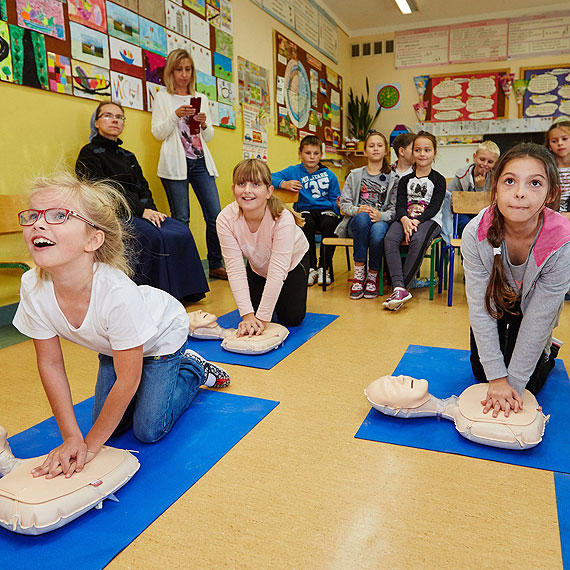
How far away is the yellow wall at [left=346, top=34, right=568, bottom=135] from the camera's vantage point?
567cm

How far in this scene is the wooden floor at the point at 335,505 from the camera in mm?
877

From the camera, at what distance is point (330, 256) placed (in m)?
3.52

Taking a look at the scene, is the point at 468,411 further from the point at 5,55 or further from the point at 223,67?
the point at 223,67

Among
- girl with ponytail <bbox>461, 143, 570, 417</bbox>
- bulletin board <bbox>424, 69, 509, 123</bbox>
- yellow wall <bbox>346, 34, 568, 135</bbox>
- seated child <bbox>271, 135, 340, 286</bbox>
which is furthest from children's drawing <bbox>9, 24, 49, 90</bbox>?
bulletin board <bbox>424, 69, 509, 123</bbox>

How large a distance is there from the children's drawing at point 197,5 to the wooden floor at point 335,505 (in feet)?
9.35

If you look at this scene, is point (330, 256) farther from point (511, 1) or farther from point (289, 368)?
point (511, 1)

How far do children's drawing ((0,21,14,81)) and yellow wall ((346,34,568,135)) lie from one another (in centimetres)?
483

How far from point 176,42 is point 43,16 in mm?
1052

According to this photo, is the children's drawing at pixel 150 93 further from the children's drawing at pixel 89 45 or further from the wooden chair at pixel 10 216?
the wooden chair at pixel 10 216

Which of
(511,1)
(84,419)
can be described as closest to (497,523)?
(84,419)

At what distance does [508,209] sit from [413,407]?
22.9 inches

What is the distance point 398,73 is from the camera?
20.1 ft

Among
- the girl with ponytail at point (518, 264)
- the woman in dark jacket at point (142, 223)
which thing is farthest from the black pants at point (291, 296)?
the girl with ponytail at point (518, 264)

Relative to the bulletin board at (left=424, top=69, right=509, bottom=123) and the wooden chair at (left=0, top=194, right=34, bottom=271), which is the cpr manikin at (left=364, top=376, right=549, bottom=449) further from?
the bulletin board at (left=424, top=69, right=509, bottom=123)
